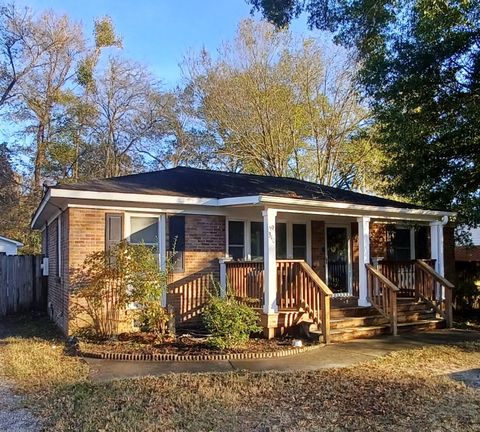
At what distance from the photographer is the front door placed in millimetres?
13469

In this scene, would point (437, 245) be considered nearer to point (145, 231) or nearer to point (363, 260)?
point (363, 260)

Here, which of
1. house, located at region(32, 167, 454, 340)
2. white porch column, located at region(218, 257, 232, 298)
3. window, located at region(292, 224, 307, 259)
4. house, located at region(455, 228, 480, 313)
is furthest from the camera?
house, located at region(455, 228, 480, 313)

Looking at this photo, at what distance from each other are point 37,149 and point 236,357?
80.5ft

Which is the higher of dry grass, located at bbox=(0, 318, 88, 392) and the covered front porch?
the covered front porch

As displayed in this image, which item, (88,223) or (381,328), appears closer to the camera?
(88,223)

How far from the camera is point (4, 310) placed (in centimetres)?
1424

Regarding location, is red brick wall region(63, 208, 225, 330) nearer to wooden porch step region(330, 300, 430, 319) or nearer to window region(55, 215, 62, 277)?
window region(55, 215, 62, 277)

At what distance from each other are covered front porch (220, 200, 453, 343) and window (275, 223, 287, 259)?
24 millimetres

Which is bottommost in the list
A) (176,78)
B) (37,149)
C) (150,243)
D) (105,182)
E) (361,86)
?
(150,243)

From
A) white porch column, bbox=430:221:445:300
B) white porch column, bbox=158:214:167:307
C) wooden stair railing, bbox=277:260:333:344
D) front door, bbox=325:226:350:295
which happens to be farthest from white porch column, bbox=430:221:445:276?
white porch column, bbox=158:214:167:307

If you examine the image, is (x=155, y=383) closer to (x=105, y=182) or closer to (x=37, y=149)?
(x=105, y=182)

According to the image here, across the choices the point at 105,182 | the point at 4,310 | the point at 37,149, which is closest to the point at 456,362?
the point at 105,182

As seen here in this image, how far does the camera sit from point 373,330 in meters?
10.5

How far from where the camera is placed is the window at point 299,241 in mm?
12797
